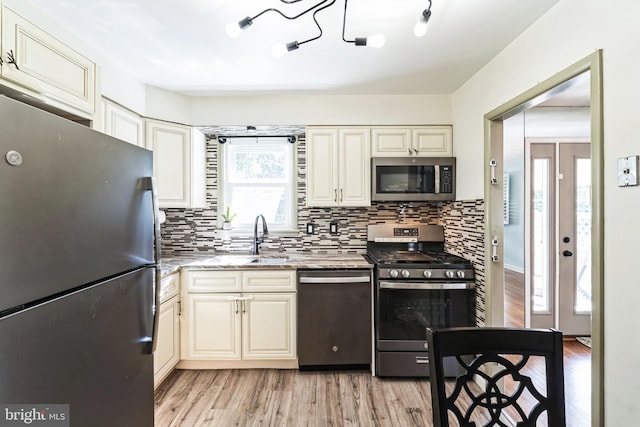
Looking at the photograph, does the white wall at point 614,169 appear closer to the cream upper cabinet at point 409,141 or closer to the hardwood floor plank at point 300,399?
the hardwood floor plank at point 300,399

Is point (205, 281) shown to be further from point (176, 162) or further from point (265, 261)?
point (176, 162)

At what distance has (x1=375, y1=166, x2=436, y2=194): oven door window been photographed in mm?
2684

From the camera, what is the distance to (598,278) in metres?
1.25

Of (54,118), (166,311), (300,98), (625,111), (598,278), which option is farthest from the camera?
(300,98)

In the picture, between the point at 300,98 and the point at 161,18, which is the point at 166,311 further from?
the point at 300,98

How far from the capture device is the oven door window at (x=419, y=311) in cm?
228

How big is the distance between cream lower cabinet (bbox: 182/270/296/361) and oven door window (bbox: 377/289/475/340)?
76 centimetres

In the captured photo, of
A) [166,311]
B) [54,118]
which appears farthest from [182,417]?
[54,118]

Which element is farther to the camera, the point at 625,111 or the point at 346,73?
the point at 346,73

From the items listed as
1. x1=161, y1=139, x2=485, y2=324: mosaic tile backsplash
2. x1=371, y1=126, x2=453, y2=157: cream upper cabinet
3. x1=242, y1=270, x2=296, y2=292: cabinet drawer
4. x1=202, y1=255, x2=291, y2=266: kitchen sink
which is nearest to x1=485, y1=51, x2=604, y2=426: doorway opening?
x1=371, y1=126, x2=453, y2=157: cream upper cabinet

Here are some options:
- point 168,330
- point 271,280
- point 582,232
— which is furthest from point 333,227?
point 582,232

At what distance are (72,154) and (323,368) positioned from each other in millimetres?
2296

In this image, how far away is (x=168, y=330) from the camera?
2240 mm

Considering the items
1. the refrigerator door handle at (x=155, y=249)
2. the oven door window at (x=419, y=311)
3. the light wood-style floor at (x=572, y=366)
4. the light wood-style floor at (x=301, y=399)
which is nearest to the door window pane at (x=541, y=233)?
the light wood-style floor at (x=572, y=366)
